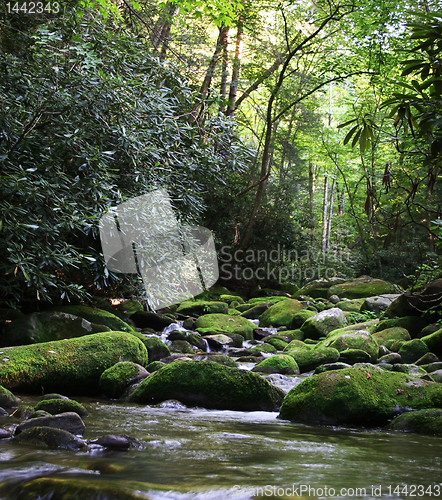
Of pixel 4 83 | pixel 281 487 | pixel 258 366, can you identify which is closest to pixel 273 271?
pixel 258 366

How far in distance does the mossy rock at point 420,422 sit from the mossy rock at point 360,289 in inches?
381

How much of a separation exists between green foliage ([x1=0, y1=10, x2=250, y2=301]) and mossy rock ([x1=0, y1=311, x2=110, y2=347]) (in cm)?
47

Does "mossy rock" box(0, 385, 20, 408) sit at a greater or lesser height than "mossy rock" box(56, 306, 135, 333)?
lesser

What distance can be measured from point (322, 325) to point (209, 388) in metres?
4.97

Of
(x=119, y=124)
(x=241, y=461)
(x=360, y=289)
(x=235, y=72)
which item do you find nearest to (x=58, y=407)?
(x=241, y=461)

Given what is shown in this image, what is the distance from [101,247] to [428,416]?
17.1 feet

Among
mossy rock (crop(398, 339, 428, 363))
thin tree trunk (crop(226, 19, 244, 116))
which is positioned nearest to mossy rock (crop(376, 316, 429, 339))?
mossy rock (crop(398, 339, 428, 363))

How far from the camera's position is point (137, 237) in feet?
25.8

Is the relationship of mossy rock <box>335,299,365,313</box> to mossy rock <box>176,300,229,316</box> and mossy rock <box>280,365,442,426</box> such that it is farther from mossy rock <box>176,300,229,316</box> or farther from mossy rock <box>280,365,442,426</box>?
mossy rock <box>280,365,442,426</box>

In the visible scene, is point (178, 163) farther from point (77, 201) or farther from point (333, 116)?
point (333, 116)

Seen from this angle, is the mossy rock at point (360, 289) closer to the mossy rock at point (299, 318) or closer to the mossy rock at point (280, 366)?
the mossy rock at point (299, 318)

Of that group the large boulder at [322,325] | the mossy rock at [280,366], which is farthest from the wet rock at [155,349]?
the large boulder at [322,325]

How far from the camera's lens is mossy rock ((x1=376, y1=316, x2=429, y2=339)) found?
836 centimetres

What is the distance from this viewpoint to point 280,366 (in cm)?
632
